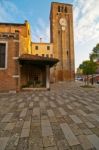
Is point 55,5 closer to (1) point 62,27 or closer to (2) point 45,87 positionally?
(1) point 62,27

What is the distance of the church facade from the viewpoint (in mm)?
12758

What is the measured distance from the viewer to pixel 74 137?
3318 millimetres

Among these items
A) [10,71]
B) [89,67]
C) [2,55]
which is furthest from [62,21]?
[10,71]

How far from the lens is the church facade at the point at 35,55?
1276 centimetres

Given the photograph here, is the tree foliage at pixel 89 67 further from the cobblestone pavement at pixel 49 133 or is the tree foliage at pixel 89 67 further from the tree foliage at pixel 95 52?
the cobblestone pavement at pixel 49 133

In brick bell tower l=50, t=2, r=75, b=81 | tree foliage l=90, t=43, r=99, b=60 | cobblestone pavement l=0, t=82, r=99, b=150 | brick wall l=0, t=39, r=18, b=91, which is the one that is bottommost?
cobblestone pavement l=0, t=82, r=99, b=150

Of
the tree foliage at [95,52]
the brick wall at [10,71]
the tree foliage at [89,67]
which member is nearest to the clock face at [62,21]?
the tree foliage at [89,67]

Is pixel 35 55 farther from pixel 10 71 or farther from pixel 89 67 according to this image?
pixel 89 67

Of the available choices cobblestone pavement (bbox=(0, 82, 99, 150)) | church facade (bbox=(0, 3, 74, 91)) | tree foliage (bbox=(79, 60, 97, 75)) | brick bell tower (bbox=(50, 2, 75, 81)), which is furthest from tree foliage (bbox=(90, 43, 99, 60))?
brick bell tower (bbox=(50, 2, 75, 81))

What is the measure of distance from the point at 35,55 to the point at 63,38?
1110 inches

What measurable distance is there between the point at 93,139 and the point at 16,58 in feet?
35.3

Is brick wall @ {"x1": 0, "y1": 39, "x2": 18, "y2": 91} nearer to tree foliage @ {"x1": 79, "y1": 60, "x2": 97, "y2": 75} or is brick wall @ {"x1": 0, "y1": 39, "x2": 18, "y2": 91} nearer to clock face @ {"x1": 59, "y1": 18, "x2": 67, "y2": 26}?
tree foliage @ {"x1": 79, "y1": 60, "x2": 97, "y2": 75}

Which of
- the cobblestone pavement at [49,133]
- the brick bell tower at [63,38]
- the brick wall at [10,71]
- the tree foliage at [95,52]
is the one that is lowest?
the cobblestone pavement at [49,133]

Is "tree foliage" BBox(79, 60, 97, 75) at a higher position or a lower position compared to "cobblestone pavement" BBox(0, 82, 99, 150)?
higher
